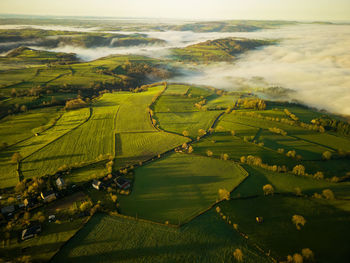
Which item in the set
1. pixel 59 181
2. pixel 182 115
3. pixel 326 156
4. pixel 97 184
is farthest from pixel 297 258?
pixel 182 115

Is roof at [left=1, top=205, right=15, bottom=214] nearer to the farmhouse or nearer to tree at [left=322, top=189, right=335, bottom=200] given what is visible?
the farmhouse

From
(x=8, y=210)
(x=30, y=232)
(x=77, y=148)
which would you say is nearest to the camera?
(x=30, y=232)

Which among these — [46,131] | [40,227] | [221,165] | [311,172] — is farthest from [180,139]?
[46,131]

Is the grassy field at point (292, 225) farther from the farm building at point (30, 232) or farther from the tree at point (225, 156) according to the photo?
the farm building at point (30, 232)

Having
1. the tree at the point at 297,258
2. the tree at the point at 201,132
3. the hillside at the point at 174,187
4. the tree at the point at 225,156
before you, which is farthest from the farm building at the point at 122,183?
the tree at the point at 201,132

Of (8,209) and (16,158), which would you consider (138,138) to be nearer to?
(16,158)

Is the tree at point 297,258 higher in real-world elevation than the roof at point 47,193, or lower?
lower

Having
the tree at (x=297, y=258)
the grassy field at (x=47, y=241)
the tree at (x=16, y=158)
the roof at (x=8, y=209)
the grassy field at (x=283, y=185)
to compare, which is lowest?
the grassy field at (x=283, y=185)
